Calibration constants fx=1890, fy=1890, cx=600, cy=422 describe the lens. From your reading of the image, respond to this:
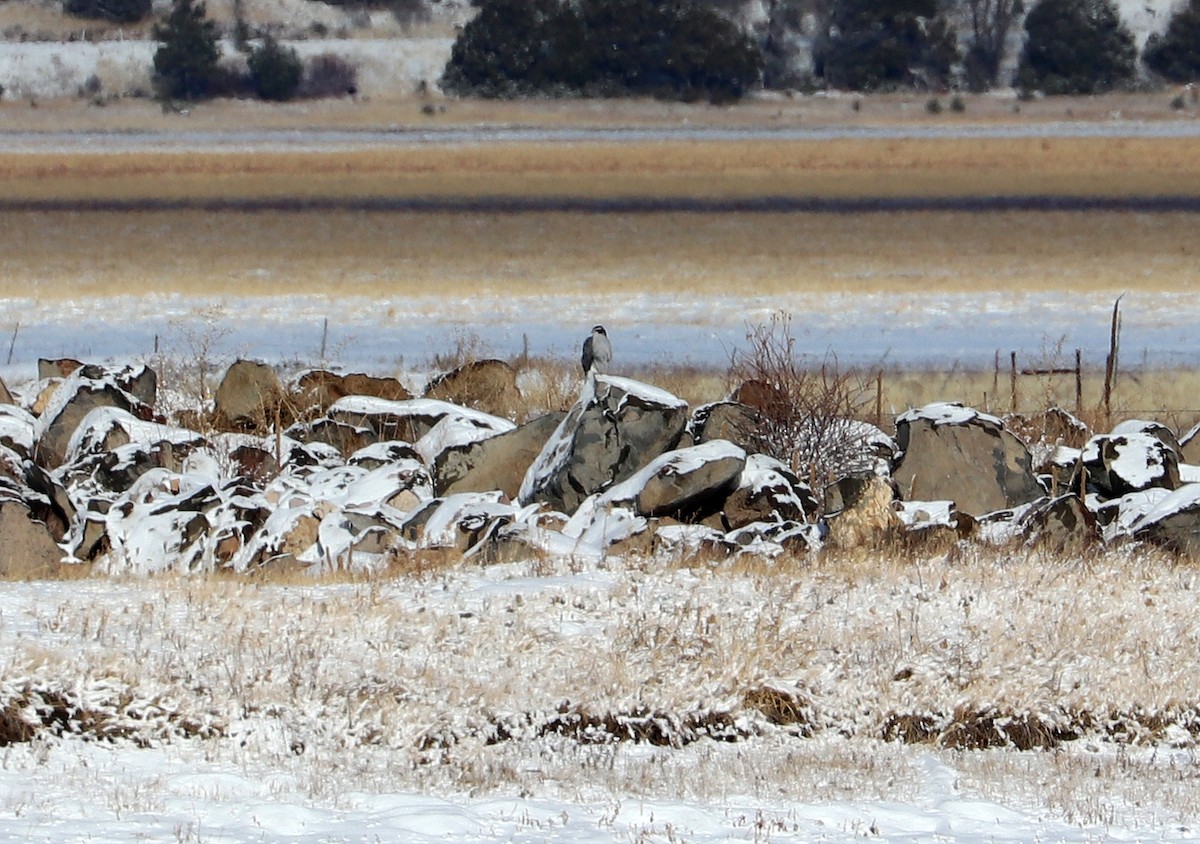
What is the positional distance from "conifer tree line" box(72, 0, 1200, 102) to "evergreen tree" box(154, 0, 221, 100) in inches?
1.8

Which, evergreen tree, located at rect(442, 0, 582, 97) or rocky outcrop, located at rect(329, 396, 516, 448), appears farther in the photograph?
evergreen tree, located at rect(442, 0, 582, 97)

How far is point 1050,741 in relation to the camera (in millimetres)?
8852

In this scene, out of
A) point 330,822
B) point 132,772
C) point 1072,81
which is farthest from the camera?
point 1072,81

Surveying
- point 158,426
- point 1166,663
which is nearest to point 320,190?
point 158,426

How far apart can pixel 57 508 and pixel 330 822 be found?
670cm

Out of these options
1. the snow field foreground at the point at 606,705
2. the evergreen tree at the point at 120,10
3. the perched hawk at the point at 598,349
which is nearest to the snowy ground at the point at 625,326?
the perched hawk at the point at 598,349

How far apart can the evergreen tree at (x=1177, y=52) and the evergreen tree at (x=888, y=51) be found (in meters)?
5.99

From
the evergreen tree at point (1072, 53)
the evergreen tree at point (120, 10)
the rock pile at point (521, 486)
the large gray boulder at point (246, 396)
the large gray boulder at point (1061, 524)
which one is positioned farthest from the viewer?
the evergreen tree at point (120, 10)

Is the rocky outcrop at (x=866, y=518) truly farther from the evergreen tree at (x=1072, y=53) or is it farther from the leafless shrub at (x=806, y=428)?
the evergreen tree at (x=1072, y=53)

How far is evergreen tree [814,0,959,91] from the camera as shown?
54.7 meters

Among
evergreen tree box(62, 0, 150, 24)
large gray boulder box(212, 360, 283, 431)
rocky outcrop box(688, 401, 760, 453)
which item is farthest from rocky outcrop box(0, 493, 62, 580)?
evergreen tree box(62, 0, 150, 24)

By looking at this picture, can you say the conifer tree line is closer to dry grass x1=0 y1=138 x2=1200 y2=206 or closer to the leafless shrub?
dry grass x1=0 y1=138 x2=1200 y2=206

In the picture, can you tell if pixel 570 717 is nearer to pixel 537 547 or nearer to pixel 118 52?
pixel 537 547

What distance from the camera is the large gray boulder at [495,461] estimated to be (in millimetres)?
14016
